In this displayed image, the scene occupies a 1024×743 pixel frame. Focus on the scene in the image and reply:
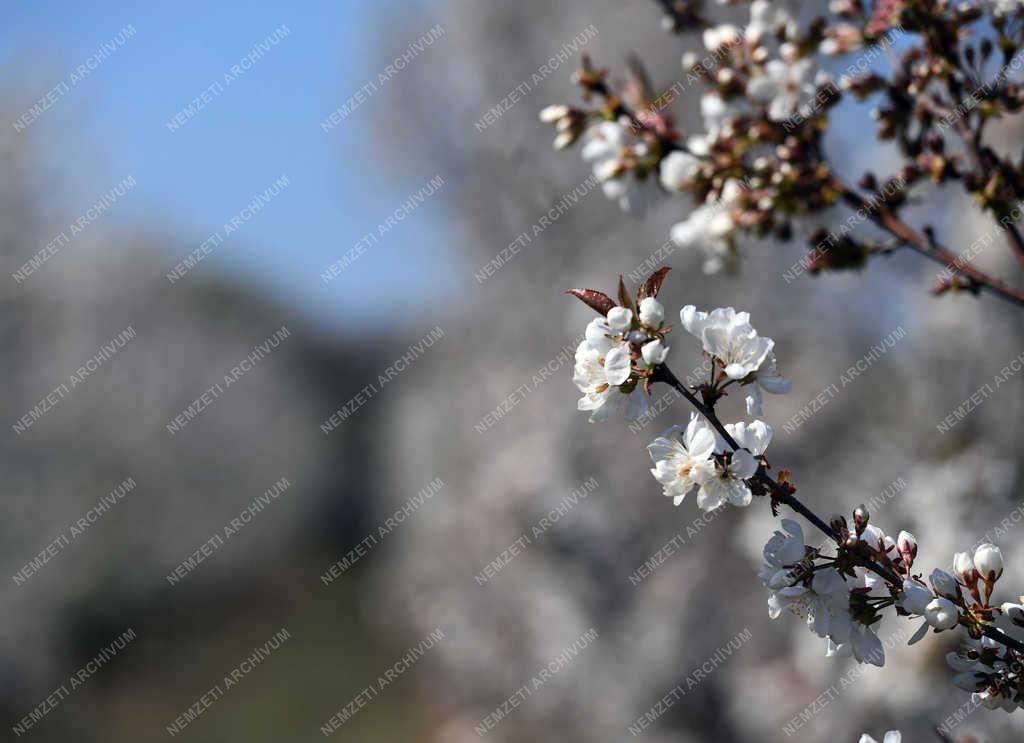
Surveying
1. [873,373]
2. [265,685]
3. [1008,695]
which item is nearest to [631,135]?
[1008,695]

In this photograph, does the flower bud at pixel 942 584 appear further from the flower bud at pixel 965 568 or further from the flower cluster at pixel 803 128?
the flower cluster at pixel 803 128

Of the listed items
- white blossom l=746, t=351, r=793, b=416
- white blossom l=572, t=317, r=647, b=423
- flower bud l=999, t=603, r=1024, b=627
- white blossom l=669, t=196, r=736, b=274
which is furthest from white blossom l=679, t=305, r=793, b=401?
white blossom l=669, t=196, r=736, b=274

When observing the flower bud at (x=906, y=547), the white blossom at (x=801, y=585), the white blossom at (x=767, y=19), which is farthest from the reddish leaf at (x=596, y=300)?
the white blossom at (x=767, y=19)

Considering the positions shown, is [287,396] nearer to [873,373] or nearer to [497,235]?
[497,235]

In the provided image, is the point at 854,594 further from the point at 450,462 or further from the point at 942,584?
the point at 450,462

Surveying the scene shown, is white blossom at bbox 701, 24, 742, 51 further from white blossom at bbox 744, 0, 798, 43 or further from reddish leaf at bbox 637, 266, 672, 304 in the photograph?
reddish leaf at bbox 637, 266, 672, 304

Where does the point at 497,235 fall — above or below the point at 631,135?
below
